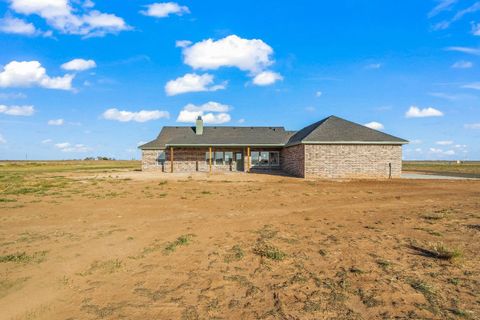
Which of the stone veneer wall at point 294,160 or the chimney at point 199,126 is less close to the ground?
the chimney at point 199,126

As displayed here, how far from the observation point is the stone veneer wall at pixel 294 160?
945 inches

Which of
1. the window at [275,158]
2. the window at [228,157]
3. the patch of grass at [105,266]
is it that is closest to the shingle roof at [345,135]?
the window at [275,158]

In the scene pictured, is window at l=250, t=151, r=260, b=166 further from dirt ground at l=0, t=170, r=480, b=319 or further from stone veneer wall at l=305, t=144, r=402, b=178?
dirt ground at l=0, t=170, r=480, b=319

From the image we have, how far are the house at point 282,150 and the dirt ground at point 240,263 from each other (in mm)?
13189

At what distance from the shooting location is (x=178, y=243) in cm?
680

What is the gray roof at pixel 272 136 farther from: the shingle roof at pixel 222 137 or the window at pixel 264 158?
the window at pixel 264 158

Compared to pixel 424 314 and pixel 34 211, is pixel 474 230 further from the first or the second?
pixel 34 211

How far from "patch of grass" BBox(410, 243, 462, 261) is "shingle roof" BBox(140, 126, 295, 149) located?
23.8 meters

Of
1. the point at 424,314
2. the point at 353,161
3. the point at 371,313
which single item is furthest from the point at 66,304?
the point at 353,161

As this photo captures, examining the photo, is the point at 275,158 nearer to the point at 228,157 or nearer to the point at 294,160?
the point at 228,157

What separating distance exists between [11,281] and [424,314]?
20.1 feet

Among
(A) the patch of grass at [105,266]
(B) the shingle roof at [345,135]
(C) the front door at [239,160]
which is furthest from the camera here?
(C) the front door at [239,160]

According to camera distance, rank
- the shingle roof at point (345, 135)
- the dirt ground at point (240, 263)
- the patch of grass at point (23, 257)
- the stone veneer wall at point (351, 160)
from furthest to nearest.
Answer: the stone veneer wall at point (351, 160), the shingle roof at point (345, 135), the patch of grass at point (23, 257), the dirt ground at point (240, 263)

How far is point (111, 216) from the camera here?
979 centimetres
